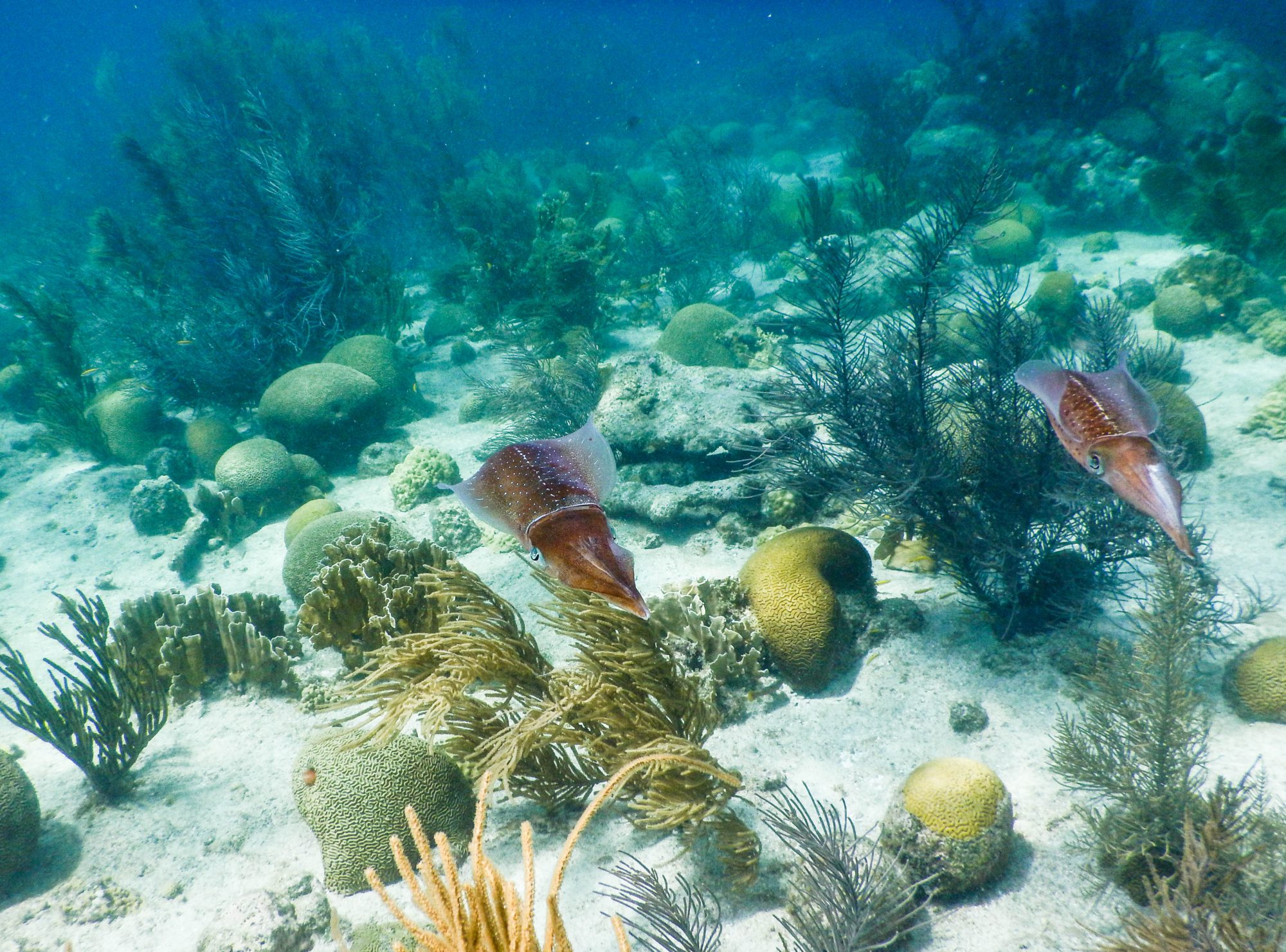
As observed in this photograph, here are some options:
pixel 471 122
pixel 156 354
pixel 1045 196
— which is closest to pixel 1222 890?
pixel 156 354

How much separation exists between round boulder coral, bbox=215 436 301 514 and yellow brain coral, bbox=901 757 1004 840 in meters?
8.08

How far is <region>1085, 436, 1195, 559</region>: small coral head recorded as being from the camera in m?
1.66

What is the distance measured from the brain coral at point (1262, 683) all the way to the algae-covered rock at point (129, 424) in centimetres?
1339

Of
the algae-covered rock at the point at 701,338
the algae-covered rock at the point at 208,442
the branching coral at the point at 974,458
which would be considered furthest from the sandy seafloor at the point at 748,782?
the algae-covered rock at the point at 208,442

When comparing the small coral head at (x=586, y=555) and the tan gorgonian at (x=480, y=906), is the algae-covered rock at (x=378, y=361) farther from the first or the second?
the tan gorgonian at (x=480, y=906)

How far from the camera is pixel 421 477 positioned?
758 centimetres

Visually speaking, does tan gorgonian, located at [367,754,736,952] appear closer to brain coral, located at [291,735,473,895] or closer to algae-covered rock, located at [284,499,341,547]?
brain coral, located at [291,735,473,895]

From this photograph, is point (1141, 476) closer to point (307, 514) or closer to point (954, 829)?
point (954, 829)

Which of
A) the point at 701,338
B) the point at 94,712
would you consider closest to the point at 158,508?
the point at 94,712

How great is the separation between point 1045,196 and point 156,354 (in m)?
17.6

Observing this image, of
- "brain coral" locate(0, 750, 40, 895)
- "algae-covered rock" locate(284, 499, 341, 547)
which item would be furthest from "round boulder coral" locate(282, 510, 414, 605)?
"brain coral" locate(0, 750, 40, 895)

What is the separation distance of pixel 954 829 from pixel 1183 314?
8870 mm

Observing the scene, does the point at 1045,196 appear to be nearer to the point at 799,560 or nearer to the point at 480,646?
the point at 799,560

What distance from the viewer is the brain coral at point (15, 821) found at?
3.34m
